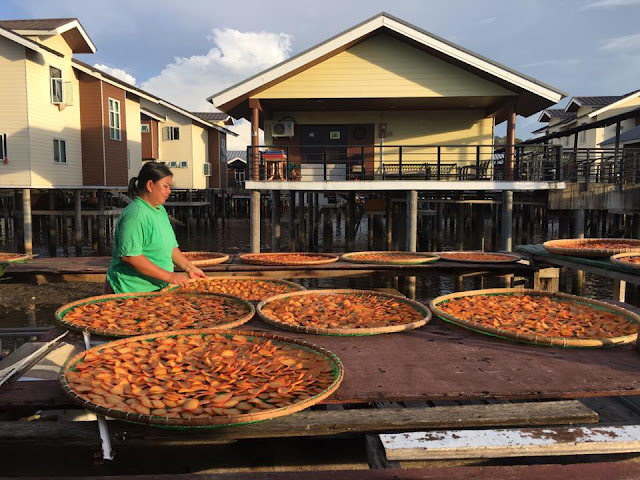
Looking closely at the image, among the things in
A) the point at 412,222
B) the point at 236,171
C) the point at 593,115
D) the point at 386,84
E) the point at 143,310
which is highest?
the point at 593,115

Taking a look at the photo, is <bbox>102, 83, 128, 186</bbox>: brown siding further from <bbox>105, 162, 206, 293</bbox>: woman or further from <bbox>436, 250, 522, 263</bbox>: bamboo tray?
<bbox>105, 162, 206, 293</bbox>: woman

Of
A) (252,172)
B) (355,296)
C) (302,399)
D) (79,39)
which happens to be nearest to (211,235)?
(79,39)

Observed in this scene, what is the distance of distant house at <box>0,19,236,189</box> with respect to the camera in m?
18.0

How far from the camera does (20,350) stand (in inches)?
133

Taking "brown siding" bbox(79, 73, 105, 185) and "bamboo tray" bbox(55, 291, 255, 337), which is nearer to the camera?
"bamboo tray" bbox(55, 291, 255, 337)

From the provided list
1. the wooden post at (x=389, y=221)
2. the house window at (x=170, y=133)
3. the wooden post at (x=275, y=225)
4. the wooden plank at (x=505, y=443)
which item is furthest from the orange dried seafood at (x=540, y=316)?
the house window at (x=170, y=133)

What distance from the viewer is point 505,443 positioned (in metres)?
2.20

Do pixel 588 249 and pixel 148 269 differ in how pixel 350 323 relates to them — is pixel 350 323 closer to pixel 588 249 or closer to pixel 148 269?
pixel 148 269

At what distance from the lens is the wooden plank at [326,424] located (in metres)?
2.25

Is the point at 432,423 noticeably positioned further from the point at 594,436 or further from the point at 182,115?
the point at 182,115

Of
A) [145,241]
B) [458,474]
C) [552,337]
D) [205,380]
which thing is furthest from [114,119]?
[458,474]

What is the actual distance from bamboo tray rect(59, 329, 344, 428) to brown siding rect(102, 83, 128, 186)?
21.2 m

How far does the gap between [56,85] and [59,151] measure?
2.64 m

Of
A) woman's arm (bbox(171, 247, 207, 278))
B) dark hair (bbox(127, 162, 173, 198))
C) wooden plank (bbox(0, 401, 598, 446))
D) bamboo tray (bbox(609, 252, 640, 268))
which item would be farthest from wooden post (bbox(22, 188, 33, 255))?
bamboo tray (bbox(609, 252, 640, 268))
